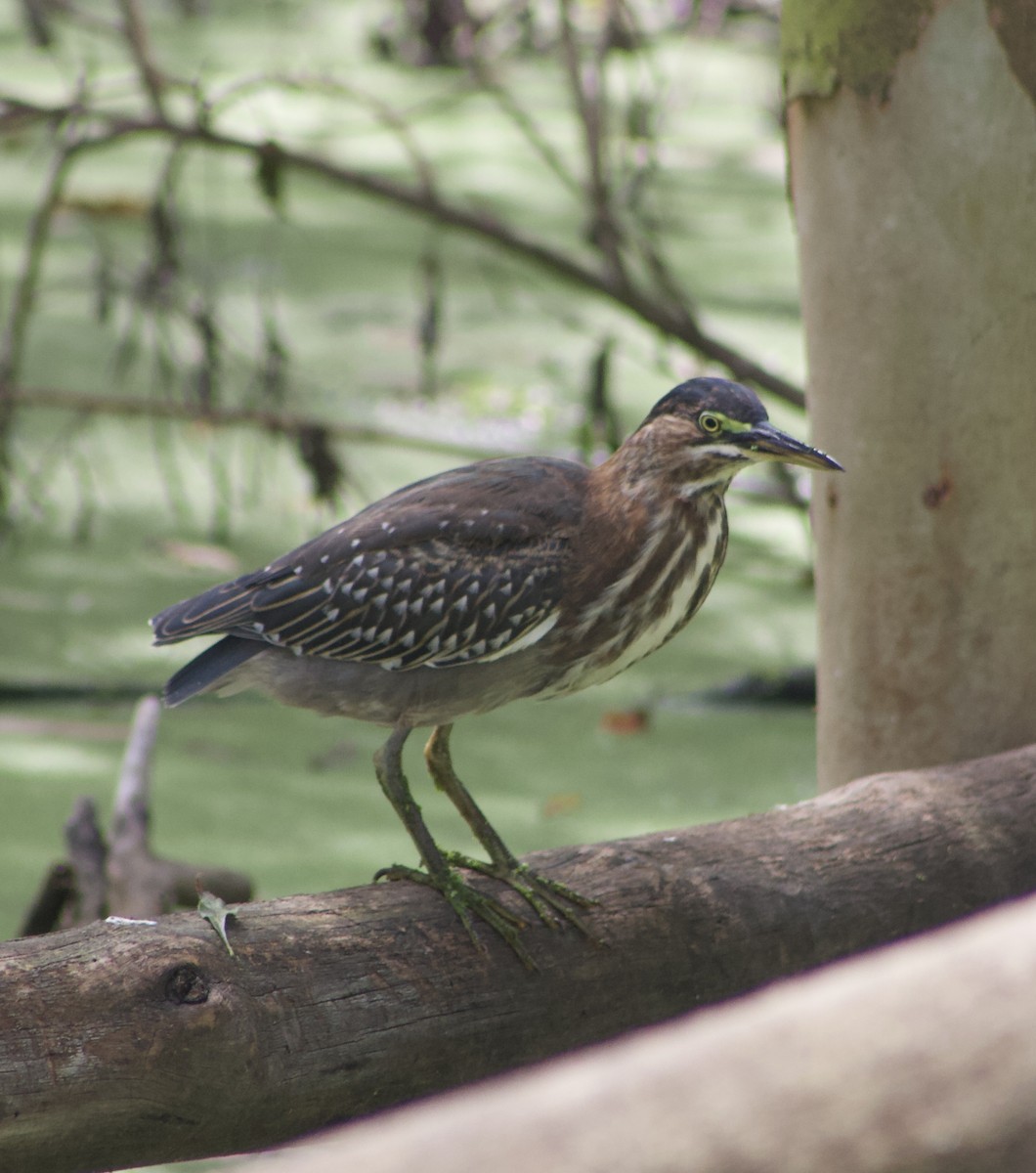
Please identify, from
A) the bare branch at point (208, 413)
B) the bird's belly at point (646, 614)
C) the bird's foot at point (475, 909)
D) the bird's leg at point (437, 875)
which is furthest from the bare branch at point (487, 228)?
the bird's foot at point (475, 909)

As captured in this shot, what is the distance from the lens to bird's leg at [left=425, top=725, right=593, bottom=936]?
2.13 metres

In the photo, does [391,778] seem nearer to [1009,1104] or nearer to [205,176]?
[1009,1104]

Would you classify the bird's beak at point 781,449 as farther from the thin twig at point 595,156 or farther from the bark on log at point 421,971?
the thin twig at point 595,156

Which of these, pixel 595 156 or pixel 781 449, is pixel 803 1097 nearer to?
pixel 781 449

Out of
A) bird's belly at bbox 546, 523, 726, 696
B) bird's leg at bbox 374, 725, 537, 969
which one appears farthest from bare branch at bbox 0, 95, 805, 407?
bird's leg at bbox 374, 725, 537, 969

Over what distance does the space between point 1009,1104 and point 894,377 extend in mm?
1852

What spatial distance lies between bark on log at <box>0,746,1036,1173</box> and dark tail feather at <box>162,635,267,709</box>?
374 millimetres

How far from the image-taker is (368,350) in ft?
17.6

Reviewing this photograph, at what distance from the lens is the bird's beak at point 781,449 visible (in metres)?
2.11

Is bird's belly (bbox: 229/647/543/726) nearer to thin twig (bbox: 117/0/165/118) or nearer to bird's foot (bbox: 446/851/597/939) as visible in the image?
bird's foot (bbox: 446/851/597/939)

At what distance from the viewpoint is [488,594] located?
221cm

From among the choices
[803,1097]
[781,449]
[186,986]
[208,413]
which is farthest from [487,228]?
[803,1097]

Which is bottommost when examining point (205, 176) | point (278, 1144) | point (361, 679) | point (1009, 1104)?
point (278, 1144)

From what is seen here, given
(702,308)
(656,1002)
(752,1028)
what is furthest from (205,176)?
(752,1028)
